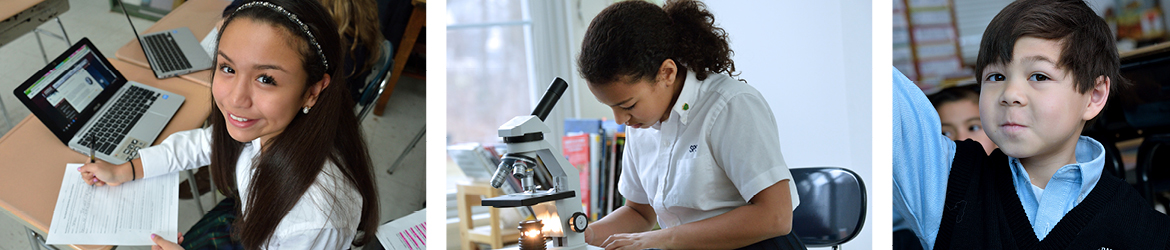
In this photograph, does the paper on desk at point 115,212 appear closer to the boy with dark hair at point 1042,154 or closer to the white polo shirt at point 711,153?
the white polo shirt at point 711,153

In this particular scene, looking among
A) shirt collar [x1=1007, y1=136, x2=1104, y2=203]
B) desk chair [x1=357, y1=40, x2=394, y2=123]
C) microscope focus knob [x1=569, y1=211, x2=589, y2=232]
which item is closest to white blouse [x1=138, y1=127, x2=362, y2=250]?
desk chair [x1=357, y1=40, x2=394, y2=123]

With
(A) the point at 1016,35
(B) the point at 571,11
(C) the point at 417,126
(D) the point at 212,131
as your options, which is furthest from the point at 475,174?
(A) the point at 1016,35

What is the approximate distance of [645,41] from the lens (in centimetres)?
138

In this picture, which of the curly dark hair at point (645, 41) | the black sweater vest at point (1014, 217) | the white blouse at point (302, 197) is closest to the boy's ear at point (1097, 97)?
the black sweater vest at point (1014, 217)

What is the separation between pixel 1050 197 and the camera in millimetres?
1428

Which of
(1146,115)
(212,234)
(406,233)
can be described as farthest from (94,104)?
(1146,115)

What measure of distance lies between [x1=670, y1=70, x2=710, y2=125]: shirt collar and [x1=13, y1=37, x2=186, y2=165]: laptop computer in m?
1.12

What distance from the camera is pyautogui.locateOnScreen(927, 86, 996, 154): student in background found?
148cm

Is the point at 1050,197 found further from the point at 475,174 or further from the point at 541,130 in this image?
the point at 475,174

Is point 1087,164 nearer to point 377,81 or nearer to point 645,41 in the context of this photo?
point 645,41

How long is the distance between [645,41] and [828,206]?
0.65 m

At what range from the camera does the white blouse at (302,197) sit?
4.74 feet

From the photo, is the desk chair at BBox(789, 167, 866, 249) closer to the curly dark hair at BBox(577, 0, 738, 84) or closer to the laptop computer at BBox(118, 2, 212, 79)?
the curly dark hair at BBox(577, 0, 738, 84)

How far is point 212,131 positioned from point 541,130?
31.0 inches
